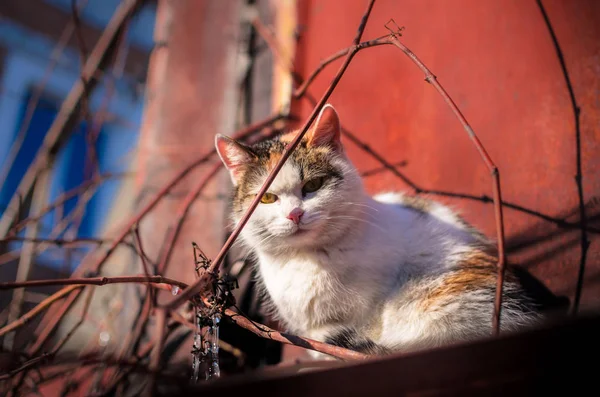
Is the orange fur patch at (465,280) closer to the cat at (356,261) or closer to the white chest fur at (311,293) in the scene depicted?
the cat at (356,261)

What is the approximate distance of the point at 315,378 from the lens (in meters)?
0.70

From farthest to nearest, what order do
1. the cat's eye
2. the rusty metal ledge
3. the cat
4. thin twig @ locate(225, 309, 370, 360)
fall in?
the cat's eye → the cat → thin twig @ locate(225, 309, 370, 360) → the rusty metal ledge

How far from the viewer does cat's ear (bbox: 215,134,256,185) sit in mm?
1346

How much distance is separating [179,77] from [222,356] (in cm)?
144

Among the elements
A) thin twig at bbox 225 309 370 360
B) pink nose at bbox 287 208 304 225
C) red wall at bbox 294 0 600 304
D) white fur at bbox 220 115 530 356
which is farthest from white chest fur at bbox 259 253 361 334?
Result: red wall at bbox 294 0 600 304

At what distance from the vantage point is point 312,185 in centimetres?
130

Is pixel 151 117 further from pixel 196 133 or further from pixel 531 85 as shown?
pixel 531 85

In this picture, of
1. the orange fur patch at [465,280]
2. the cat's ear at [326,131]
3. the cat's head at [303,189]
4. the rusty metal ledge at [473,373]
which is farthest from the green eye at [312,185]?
the rusty metal ledge at [473,373]

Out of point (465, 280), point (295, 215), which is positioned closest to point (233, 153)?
point (295, 215)

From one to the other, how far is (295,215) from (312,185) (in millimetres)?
131

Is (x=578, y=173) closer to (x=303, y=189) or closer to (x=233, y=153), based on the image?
(x=303, y=189)

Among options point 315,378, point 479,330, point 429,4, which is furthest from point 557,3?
point 315,378

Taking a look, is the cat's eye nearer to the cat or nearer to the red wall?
the cat

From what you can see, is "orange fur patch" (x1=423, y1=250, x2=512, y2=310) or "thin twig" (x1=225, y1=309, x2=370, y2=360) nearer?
"thin twig" (x1=225, y1=309, x2=370, y2=360)
